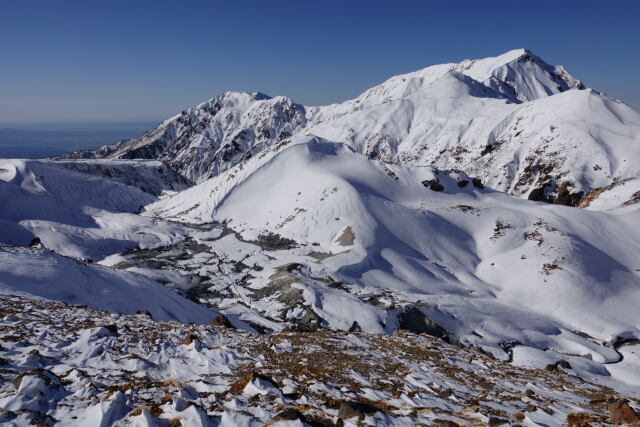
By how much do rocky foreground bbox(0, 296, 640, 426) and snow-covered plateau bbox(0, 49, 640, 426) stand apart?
0.08 m

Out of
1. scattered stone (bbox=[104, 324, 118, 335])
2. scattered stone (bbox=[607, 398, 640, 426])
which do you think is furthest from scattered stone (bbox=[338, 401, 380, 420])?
Answer: scattered stone (bbox=[104, 324, 118, 335])

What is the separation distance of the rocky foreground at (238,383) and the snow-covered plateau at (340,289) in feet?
0.26

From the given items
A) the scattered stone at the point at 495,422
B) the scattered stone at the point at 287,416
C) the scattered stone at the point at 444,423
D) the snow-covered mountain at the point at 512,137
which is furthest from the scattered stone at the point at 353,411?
the snow-covered mountain at the point at 512,137

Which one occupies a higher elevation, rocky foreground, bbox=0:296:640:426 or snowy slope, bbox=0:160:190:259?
rocky foreground, bbox=0:296:640:426

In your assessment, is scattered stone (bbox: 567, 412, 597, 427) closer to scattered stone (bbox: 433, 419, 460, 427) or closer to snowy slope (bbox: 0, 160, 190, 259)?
scattered stone (bbox: 433, 419, 460, 427)

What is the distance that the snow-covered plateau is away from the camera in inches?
362

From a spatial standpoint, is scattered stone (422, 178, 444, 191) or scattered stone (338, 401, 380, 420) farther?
scattered stone (422, 178, 444, 191)

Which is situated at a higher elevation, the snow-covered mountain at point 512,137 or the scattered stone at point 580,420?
the snow-covered mountain at point 512,137

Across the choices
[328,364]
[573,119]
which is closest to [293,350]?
[328,364]

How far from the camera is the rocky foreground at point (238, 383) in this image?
7406 millimetres

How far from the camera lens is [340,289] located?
4734cm

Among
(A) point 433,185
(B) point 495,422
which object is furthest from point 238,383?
(A) point 433,185

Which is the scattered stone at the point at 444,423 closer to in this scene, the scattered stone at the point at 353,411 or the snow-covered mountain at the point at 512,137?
the scattered stone at the point at 353,411

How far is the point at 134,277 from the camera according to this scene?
110ft
